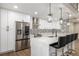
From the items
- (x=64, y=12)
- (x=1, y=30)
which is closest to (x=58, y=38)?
(x=64, y=12)

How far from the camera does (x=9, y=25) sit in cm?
Result: 184

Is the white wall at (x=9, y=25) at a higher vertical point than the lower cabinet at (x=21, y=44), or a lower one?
higher

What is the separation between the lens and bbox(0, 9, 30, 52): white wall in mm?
1815

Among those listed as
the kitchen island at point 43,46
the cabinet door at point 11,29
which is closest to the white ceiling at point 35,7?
the cabinet door at point 11,29

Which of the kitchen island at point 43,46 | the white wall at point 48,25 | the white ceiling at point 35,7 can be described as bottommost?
the kitchen island at point 43,46

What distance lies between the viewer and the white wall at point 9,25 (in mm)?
1815

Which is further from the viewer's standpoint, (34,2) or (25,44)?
(25,44)

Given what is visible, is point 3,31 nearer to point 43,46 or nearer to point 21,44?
point 21,44

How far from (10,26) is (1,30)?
190 mm

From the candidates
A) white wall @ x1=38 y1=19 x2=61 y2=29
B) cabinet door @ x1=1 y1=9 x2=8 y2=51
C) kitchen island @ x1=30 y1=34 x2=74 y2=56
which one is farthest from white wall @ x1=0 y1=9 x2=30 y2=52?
kitchen island @ x1=30 y1=34 x2=74 y2=56

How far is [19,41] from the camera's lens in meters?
1.95

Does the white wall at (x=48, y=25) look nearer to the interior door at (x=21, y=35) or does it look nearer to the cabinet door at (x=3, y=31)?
the interior door at (x=21, y=35)

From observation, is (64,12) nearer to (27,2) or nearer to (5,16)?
(27,2)

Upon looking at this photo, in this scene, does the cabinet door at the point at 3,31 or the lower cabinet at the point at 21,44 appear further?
the lower cabinet at the point at 21,44
